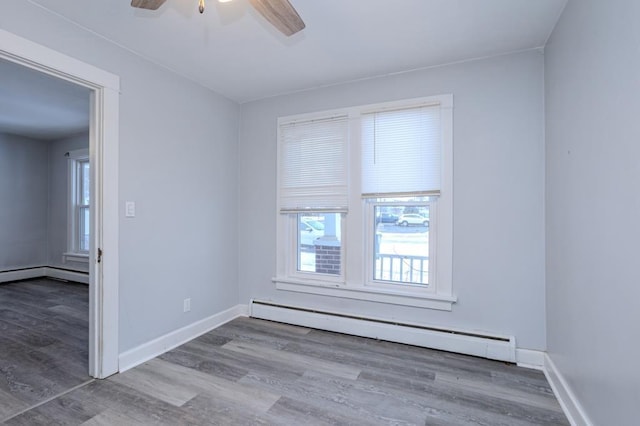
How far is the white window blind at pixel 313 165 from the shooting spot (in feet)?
10.2

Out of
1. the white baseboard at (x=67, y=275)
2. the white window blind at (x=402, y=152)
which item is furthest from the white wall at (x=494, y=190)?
the white baseboard at (x=67, y=275)

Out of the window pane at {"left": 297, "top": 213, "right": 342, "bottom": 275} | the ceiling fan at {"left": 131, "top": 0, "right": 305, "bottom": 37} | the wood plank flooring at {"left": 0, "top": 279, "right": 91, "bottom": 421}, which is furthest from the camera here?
the window pane at {"left": 297, "top": 213, "right": 342, "bottom": 275}

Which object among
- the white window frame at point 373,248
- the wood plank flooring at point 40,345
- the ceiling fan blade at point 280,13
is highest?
the ceiling fan blade at point 280,13

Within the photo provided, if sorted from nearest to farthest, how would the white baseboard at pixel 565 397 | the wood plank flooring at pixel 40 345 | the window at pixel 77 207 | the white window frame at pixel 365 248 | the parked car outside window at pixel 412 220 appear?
the white baseboard at pixel 565 397 < the wood plank flooring at pixel 40 345 < the white window frame at pixel 365 248 < the parked car outside window at pixel 412 220 < the window at pixel 77 207

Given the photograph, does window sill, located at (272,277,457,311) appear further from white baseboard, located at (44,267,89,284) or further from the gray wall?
white baseboard, located at (44,267,89,284)

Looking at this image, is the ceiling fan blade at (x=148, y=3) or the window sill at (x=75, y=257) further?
the window sill at (x=75, y=257)

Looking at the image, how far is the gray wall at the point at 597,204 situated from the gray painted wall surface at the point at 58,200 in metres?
6.71

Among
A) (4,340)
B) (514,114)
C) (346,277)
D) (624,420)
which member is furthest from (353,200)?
(4,340)

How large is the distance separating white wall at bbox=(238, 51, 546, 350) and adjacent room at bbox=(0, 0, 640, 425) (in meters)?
0.02

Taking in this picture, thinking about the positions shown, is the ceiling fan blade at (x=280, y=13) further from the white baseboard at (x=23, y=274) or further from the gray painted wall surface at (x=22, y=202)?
the white baseboard at (x=23, y=274)

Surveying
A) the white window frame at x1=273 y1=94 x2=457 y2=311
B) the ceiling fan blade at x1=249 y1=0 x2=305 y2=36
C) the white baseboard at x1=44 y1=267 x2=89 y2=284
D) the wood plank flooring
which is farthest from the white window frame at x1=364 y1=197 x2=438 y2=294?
the white baseboard at x1=44 y1=267 x2=89 y2=284

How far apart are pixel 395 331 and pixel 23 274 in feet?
21.1

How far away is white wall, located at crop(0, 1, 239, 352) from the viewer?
2.28 metres

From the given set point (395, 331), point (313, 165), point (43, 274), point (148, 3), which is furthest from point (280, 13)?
point (43, 274)
